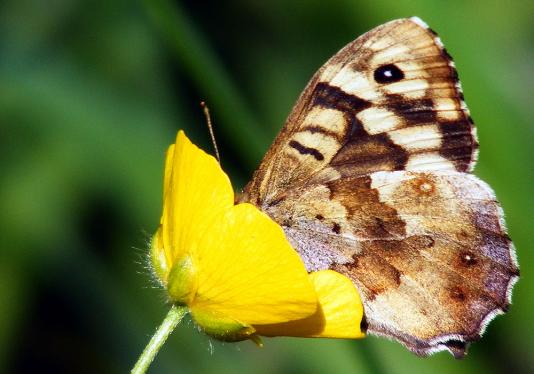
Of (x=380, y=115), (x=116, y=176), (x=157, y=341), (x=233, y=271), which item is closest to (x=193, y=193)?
(x=233, y=271)

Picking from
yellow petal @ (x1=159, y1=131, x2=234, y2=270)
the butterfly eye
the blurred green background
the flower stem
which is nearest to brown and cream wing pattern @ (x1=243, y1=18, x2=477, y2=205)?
the butterfly eye

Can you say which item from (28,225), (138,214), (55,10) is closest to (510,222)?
(138,214)

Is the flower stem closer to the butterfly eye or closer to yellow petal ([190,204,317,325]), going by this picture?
yellow petal ([190,204,317,325])

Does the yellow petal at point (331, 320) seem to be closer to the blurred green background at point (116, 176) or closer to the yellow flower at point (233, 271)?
the yellow flower at point (233, 271)

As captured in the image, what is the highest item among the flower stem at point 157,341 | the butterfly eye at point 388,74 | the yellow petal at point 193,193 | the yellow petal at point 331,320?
the butterfly eye at point 388,74

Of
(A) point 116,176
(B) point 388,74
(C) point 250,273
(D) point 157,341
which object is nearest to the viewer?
(D) point 157,341

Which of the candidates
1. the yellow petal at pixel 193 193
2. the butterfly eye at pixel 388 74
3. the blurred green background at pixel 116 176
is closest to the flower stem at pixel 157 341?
the yellow petal at pixel 193 193

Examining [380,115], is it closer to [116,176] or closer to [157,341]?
[157,341]

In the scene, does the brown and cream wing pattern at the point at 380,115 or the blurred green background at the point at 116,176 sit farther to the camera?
the blurred green background at the point at 116,176
